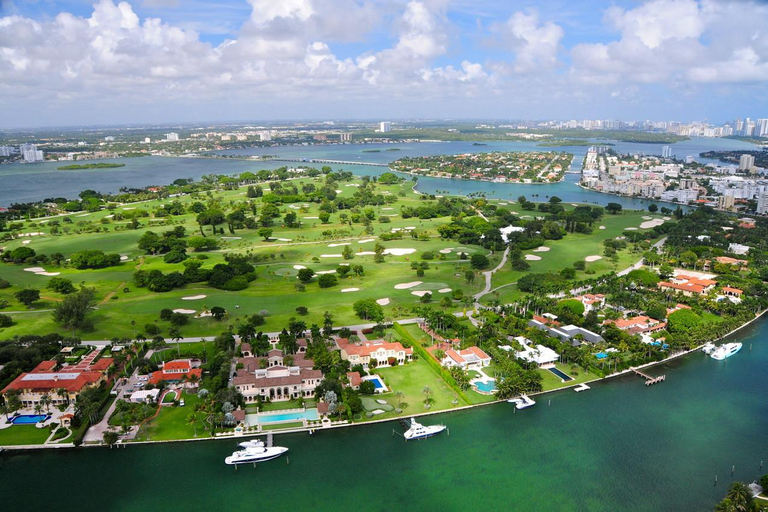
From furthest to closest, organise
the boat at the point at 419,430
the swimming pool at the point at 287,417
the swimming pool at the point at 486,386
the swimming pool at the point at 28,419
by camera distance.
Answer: the swimming pool at the point at 486,386
the swimming pool at the point at 287,417
the swimming pool at the point at 28,419
the boat at the point at 419,430

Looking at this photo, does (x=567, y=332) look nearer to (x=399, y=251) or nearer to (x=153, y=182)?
(x=399, y=251)

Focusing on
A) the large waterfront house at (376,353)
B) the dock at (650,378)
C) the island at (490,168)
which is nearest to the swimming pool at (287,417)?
the large waterfront house at (376,353)

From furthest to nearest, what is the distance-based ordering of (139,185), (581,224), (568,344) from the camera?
(139,185) → (581,224) → (568,344)

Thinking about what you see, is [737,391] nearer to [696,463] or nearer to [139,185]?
[696,463]

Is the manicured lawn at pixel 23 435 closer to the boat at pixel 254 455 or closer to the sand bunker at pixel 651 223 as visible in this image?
the boat at pixel 254 455

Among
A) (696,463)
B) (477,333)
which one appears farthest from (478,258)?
(696,463)

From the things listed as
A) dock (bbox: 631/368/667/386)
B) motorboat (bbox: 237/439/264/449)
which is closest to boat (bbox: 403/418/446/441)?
motorboat (bbox: 237/439/264/449)
